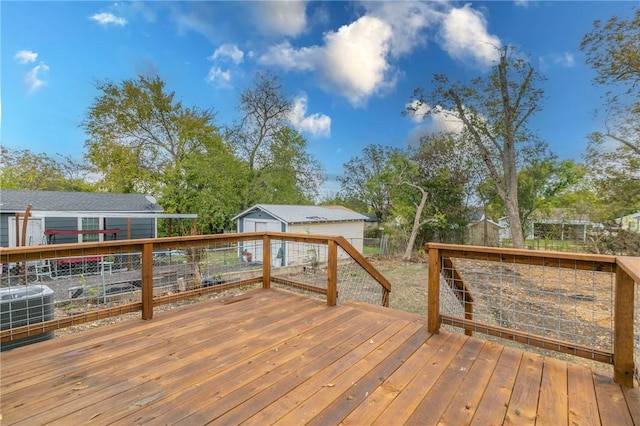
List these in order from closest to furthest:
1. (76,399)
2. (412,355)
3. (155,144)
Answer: (76,399), (412,355), (155,144)

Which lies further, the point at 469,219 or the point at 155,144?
the point at 155,144

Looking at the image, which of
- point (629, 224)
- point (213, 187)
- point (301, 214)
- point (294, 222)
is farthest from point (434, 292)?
point (629, 224)

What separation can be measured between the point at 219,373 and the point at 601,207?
15.1 metres

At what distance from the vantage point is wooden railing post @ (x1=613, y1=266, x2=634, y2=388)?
1829 mm

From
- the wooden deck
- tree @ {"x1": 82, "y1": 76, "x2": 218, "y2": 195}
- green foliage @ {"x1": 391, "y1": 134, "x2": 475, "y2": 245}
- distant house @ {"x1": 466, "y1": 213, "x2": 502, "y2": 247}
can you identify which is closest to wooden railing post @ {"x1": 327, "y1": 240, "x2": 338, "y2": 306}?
the wooden deck

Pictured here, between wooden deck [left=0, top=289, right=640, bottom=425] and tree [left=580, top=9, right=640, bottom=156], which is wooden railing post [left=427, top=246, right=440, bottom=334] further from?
tree [left=580, top=9, right=640, bottom=156]

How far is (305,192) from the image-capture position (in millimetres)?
18266

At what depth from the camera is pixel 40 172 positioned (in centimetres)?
1747

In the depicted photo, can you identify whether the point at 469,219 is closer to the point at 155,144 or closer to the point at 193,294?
the point at 193,294

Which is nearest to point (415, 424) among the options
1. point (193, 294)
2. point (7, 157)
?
point (193, 294)

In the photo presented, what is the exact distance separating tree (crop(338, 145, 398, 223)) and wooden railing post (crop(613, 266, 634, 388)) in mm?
15100

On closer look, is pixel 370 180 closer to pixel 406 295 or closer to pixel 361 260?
pixel 406 295

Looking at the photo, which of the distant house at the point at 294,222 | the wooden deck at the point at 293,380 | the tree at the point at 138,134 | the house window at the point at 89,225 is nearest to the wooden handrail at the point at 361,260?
the wooden deck at the point at 293,380

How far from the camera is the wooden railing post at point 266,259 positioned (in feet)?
12.6
